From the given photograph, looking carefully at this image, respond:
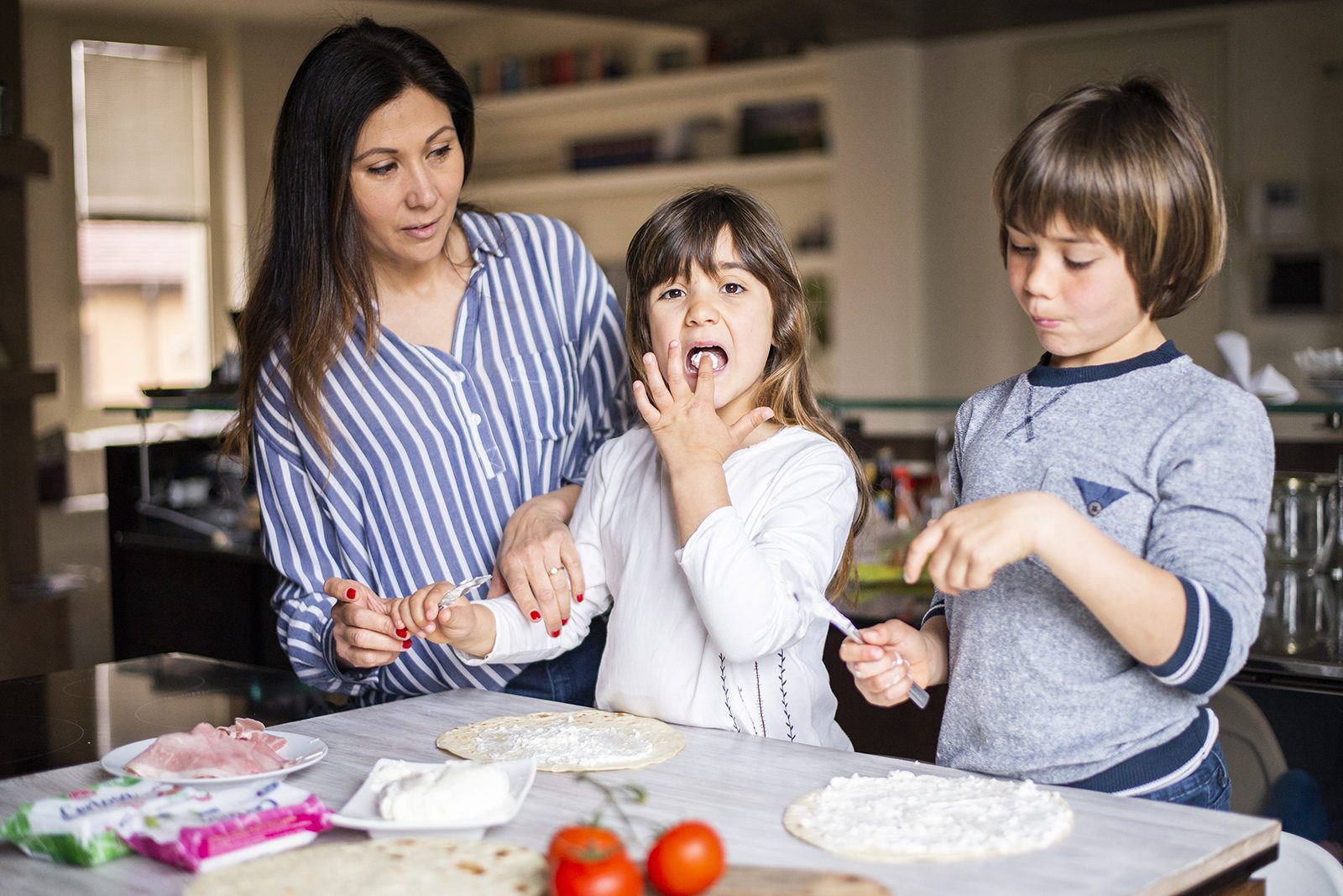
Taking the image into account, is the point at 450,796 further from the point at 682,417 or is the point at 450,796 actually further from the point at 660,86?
the point at 660,86

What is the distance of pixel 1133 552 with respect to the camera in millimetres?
1189

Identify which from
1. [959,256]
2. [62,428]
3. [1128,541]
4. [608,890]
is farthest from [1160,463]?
[62,428]

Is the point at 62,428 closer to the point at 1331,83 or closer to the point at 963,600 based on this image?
the point at 1331,83

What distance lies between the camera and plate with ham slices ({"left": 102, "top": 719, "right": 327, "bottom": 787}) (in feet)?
4.04

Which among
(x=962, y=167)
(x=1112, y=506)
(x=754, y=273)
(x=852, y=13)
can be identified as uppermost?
(x=852, y=13)

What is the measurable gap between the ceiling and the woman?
361cm

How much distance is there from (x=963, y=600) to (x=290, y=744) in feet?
2.17

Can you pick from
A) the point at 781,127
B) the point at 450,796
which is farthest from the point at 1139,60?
the point at 450,796

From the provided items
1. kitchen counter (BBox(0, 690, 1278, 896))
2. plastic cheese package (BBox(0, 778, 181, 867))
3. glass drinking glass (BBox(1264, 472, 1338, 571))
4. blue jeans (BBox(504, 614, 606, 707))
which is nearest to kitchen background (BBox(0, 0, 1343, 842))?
glass drinking glass (BBox(1264, 472, 1338, 571))

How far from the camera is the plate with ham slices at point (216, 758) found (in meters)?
1.23

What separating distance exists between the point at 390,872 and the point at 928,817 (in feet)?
1.34

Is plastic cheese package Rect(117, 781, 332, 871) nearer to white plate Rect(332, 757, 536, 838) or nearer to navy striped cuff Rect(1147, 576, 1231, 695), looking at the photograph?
white plate Rect(332, 757, 536, 838)

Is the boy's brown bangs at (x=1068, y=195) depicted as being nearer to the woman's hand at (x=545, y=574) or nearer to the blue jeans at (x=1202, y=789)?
the blue jeans at (x=1202, y=789)

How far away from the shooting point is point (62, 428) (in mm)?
8164
